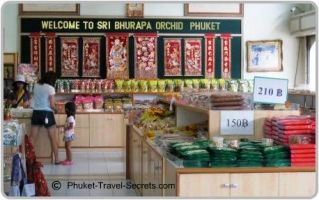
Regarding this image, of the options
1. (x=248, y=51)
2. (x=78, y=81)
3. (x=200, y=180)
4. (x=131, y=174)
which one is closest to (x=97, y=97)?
(x=78, y=81)

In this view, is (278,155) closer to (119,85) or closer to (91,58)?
(119,85)

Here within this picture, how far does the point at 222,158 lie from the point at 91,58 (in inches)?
278

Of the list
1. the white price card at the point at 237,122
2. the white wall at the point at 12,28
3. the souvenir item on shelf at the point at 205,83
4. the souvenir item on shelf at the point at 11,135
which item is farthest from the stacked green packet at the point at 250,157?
the white wall at the point at 12,28

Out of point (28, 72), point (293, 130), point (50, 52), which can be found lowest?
point (293, 130)

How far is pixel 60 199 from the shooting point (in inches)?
127

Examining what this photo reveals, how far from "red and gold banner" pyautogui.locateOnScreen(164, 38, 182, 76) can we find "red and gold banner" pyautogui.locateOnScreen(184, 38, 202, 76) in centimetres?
13

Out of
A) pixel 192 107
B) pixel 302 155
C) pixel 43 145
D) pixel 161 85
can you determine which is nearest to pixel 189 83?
pixel 161 85

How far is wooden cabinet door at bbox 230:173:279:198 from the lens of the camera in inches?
144

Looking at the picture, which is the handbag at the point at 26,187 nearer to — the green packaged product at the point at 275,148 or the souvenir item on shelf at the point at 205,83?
the green packaged product at the point at 275,148

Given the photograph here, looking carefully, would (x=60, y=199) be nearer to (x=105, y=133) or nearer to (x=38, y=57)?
(x=105, y=133)

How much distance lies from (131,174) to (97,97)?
11.8 feet

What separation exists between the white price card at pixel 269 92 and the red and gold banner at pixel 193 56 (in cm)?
619

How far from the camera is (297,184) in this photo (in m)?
3.76

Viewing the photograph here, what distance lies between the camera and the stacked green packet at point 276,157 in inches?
149
